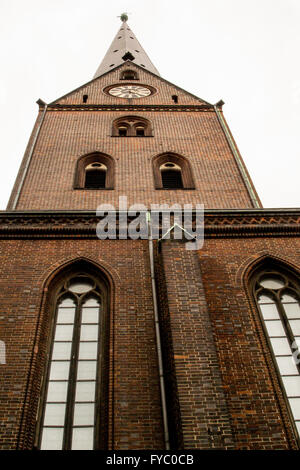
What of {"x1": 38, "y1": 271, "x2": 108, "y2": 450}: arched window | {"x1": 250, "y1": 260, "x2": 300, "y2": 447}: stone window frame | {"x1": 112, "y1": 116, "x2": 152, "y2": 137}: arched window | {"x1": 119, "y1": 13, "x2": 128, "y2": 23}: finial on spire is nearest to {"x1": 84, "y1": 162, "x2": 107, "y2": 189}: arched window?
{"x1": 112, "y1": 116, "x2": 152, "y2": 137}: arched window

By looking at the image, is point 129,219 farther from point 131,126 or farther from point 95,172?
point 131,126

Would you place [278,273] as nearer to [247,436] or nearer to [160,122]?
[247,436]

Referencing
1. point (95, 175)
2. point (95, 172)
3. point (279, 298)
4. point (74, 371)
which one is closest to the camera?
point (74, 371)

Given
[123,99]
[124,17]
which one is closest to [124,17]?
[124,17]

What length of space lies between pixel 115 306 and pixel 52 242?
7.92 feet

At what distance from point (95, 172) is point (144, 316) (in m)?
6.85

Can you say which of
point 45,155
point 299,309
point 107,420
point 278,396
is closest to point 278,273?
point 299,309

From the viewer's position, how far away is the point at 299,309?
384 inches

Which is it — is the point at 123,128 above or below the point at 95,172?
above

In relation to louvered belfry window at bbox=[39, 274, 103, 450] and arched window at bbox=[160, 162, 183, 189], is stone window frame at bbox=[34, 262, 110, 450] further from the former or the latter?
arched window at bbox=[160, 162, 183, 189]

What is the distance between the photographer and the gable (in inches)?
755

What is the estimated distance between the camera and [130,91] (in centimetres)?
2075

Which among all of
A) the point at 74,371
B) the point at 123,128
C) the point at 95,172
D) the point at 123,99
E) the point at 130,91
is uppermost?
the point at 130,91

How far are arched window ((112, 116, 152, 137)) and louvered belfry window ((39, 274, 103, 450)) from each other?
805 centimetres
